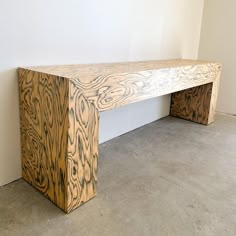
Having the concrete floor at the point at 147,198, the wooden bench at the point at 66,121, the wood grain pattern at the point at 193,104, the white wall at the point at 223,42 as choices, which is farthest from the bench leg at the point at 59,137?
the white wall at the point at 223,42

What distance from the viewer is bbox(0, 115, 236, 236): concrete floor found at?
124 centimetres

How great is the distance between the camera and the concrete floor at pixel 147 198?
49.0 inches

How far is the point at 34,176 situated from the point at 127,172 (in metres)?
0.62

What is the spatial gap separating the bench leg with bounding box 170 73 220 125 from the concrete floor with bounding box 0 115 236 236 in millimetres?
638

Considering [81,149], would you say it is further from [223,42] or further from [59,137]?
A: [223,42]

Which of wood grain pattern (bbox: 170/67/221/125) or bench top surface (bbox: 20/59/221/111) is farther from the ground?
bench top surface (bbox: 20/59/221/111)

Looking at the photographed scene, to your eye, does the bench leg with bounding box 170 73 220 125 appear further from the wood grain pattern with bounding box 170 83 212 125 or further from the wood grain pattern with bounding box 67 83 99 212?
the wood grain pattern with bounding box 67 83 99 212

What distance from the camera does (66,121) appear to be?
1.24 m

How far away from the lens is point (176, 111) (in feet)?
10.2

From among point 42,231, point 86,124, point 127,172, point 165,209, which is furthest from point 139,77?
point 42,231

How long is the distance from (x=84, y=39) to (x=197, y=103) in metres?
1.64

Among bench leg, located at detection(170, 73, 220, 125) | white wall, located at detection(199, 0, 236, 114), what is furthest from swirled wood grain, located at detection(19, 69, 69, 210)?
white wall, located at detection(199, 0, 236, 114)

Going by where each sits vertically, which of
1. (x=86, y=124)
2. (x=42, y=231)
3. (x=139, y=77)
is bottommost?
(x=42, y=231)

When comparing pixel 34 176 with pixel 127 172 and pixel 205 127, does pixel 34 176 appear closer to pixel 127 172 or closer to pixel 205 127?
pixel 127 172
